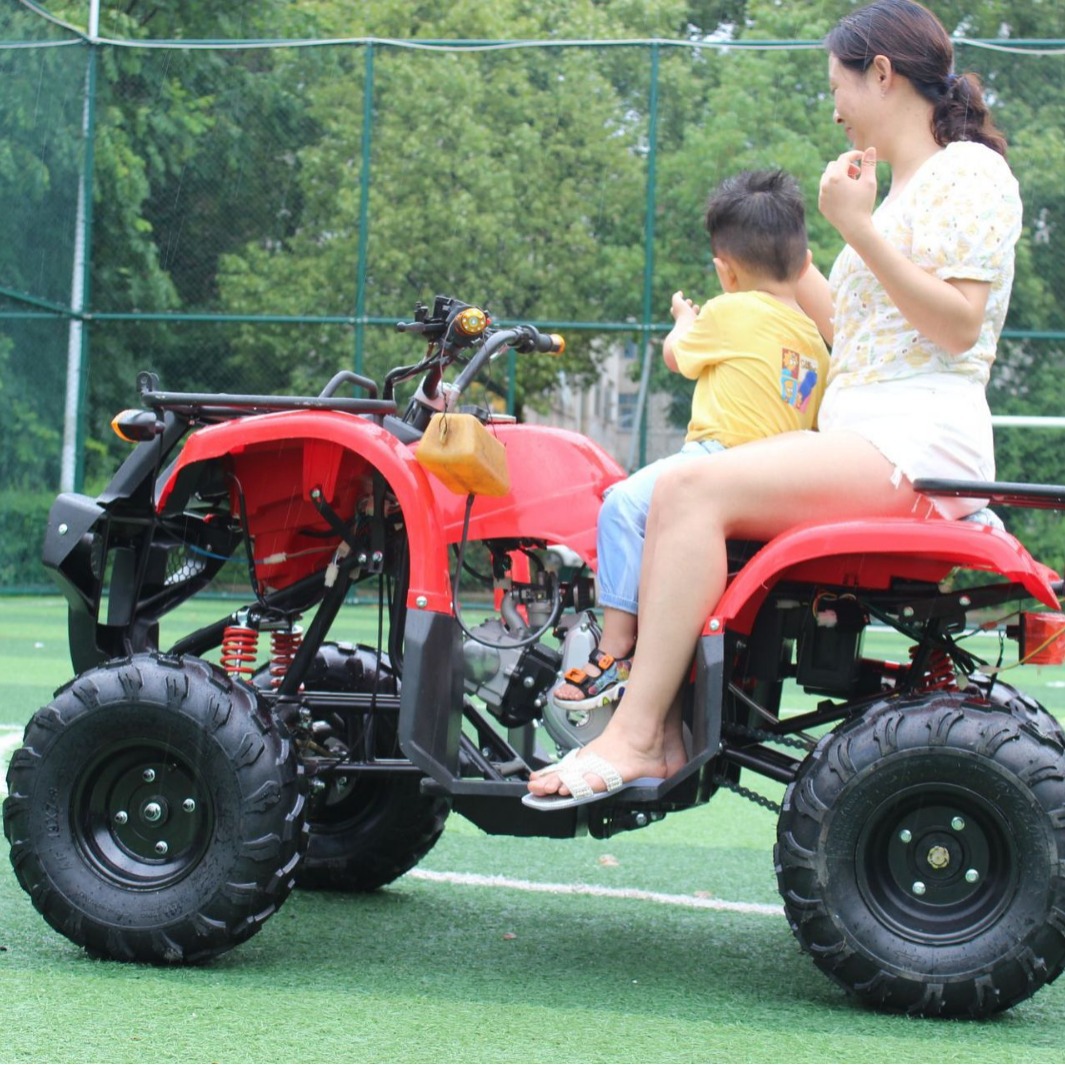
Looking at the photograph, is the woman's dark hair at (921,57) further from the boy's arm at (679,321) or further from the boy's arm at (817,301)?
the boy's arm at (679,321)

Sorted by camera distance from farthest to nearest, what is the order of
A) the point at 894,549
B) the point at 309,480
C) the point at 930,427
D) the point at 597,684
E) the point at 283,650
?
the point at 283,650 → the point at 309,480 → the point at 597,684 → the point at 930,427 → the point at 894,549

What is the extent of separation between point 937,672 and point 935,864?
0.67 m

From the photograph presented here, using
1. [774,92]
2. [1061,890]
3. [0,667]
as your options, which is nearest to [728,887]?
[1061,890]

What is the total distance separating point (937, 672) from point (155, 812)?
6.10 ft

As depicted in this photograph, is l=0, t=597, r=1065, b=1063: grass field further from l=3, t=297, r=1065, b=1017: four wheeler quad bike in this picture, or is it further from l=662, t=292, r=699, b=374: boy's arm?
l=662, t=292, r=699, b=374: boy's arm

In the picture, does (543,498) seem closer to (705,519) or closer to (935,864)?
(705,519)

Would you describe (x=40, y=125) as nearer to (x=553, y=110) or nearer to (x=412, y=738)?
(x=553, y=110)

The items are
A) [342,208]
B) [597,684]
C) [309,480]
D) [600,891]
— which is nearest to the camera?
[597,684]

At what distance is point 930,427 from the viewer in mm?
3738

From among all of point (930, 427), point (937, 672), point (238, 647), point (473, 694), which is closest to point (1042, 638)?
point (937, 672)

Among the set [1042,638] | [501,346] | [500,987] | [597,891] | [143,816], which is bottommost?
[597,891]

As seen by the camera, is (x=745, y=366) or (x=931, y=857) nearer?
(x=931, y=857)

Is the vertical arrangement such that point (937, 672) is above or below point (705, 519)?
below

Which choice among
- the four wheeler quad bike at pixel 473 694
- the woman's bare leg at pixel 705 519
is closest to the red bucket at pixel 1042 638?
the four wheeler quad bike at pixel 473 694
